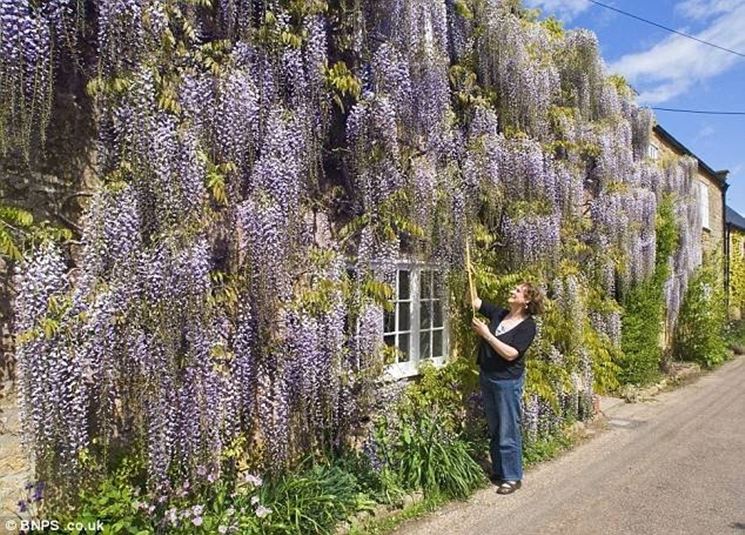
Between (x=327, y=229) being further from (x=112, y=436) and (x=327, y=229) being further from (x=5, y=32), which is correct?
(x=5, y=32)

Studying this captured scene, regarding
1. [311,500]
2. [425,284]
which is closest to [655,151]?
[425,284]

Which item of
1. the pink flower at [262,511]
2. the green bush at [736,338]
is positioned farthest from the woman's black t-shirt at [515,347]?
the green bush at [736,338]

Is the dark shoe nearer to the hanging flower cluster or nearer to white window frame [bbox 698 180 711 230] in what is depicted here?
the hanging flower cluster

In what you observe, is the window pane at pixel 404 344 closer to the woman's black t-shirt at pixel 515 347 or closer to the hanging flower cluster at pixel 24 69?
the woman's black t-shirt at pixel 515 347

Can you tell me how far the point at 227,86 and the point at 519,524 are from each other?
3.53 meters

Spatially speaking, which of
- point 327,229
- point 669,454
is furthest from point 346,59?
point 669,454

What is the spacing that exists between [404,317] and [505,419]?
1.33 metres

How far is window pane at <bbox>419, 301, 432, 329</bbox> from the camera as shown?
18.7 feet

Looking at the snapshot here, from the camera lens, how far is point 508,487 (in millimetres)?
4809

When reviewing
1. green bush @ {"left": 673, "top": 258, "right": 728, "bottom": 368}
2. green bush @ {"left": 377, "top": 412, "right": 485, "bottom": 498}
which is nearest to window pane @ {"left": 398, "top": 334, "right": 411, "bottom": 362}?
green bush @ {"left": 377, "top": 412, "right": 485, "bottom": 498}

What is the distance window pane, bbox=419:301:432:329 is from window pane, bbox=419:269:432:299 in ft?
0.28

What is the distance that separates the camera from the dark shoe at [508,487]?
15.7 ft

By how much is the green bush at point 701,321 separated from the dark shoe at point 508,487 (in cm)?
819

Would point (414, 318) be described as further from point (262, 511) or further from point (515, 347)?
point (262, 511)
